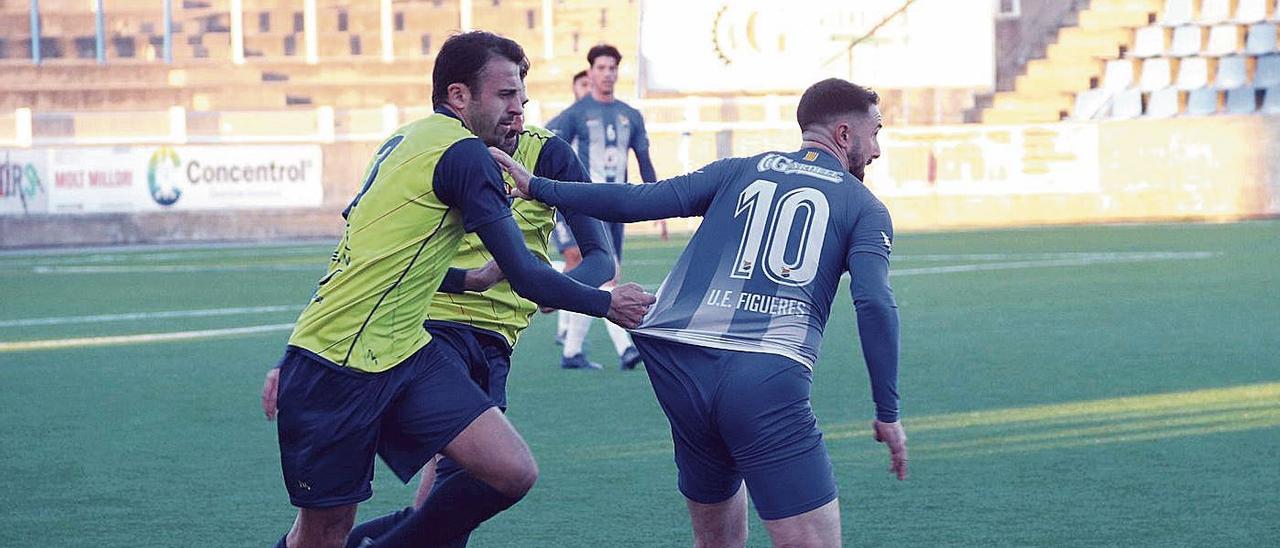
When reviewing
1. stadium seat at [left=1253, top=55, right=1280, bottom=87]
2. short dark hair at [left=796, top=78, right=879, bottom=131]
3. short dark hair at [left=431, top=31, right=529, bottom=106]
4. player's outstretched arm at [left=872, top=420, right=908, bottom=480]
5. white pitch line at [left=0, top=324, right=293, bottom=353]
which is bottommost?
white pitch line at [left=0, top=324, right=293, bottom=353]

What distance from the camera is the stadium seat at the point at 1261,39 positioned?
34.9 meters

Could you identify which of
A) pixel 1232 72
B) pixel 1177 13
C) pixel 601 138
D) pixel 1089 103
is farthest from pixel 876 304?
pixel 1177 13

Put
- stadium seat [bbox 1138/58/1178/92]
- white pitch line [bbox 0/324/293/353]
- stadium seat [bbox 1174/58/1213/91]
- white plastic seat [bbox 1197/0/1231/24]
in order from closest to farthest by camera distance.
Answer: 1. white pitch line [bbox 0/324/293/353]
2. stadium seat [bbox 1174/58/1213/91]
3. stadium seat [bbox 1138/58/1178/92]
4. white plastic seat [bbox 1197/0/1231/24]

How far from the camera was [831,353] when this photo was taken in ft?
40.4

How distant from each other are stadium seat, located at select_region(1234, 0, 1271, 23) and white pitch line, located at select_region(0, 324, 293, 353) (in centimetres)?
2610

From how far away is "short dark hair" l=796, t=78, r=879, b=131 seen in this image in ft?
15.5

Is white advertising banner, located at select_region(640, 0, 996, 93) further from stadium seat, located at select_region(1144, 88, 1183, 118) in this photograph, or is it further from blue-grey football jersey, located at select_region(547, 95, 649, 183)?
blue-grey football jersey, located at select_region(547, 95, 649, 183)

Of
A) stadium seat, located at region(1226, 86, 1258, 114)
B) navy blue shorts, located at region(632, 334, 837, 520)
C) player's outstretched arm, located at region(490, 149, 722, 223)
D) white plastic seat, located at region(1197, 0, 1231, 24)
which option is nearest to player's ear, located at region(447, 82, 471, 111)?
player's outstretched arm, located at region(490, 149, 722, 223)

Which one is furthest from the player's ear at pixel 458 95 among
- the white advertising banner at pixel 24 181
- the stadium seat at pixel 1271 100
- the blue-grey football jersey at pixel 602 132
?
the stadium seat at pixel 1271 100

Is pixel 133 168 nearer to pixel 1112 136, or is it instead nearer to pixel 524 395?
pixel 1112 136

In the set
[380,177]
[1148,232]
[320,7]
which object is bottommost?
[1148,232]

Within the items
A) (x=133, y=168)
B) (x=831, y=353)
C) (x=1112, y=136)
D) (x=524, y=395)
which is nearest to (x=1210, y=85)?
(x=1112, y=136)

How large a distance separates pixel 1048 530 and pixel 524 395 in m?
4.48

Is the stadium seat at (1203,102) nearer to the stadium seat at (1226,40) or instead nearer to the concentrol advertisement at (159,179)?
the stadium seat at (1226,40)
